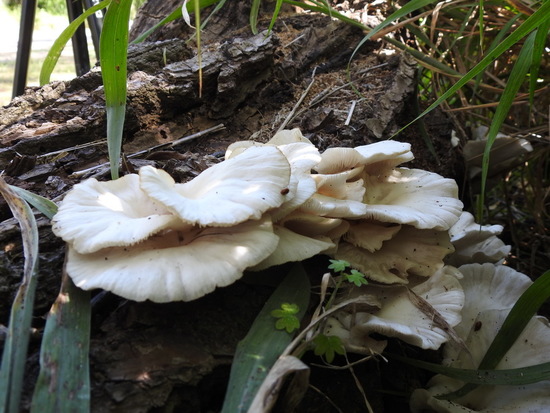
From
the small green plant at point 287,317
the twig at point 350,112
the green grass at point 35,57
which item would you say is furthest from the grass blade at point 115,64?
the green grass at point 35,57

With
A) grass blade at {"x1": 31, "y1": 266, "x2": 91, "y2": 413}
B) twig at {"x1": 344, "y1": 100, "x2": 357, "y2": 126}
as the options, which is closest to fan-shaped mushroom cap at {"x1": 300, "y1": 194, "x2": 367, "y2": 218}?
grass blade at {"x1": 31, "y1": 266, "x2": 91, "y2": 413}

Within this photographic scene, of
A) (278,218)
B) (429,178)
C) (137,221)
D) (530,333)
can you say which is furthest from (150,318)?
(530,333)

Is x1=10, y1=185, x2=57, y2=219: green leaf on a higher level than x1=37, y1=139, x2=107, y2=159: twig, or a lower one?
higher

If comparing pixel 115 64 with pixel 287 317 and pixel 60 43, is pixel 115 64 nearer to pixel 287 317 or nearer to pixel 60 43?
pixel 60 43

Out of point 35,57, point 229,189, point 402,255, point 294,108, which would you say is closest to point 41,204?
point 229,189

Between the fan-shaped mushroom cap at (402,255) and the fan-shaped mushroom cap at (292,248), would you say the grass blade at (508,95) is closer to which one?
the fan-shaped mushroom cap at (402,255)

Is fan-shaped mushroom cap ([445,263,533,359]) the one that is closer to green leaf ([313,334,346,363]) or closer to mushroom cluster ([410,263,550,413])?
mushroom cluster ([410,263,550,413])

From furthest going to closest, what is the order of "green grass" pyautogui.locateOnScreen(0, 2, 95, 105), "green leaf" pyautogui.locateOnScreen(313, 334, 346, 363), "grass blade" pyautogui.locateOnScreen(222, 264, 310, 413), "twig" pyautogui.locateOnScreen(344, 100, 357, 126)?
1. "green grass" pyautogui.locateOnScreen(0, 2, 95, 105)
2. "twig" pyautogui.locateOnScreen(344, 100, 357, 126)
3. "green leaf" pyautogui.locateOnScreen(313, 334, 346, 363)
4. "grass blade" pyautogui.locateOnScreen(222, 264, 310, 413)
